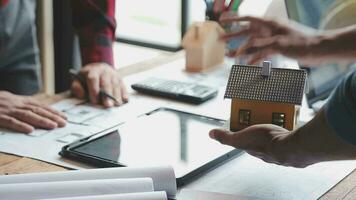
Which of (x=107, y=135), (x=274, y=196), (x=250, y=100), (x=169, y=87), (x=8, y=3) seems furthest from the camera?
(x=8, y=3)

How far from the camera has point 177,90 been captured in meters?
1.85

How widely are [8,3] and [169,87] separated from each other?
62 centimetres

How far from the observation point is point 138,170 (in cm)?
121

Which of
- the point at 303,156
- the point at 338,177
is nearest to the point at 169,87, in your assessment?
the point at 338,177

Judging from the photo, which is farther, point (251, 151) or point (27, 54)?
point (27, 54)

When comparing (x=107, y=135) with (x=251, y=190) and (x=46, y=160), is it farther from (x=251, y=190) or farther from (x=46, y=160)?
(x=251, y=190)

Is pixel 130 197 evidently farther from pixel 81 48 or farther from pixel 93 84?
pixel 81 48

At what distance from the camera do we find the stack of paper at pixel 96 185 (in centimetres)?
110

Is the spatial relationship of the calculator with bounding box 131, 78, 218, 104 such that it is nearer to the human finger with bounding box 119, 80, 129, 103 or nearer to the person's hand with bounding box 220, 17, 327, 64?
the human finger with bounding box 119, 80, 129, 103

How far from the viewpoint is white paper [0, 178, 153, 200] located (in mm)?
1098

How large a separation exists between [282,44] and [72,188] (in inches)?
22.0

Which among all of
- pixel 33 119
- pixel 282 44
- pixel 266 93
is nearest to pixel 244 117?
pixel 266 93

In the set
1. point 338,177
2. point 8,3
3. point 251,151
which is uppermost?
point 8,3

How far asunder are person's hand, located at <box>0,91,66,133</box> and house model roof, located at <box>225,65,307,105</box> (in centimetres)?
47
